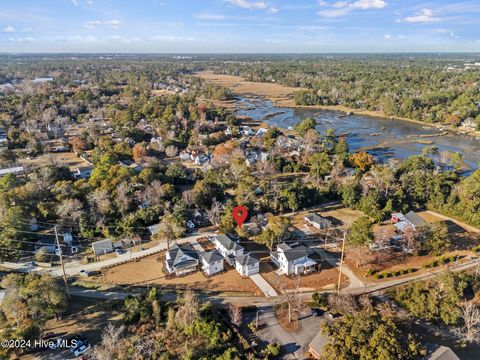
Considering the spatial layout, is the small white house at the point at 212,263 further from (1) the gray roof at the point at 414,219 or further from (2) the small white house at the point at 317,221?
(1) the gray roof at the point at 414,219

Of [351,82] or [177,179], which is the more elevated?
[351,82]

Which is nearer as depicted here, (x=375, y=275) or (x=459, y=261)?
(x=375, y=275)

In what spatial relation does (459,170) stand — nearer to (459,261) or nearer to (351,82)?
(459,261)

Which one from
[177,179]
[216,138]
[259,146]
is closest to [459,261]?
[177,179]

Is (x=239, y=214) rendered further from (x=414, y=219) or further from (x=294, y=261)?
(x=414, y=219)

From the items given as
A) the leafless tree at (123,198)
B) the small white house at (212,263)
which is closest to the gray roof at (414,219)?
the small white house at (212,263)

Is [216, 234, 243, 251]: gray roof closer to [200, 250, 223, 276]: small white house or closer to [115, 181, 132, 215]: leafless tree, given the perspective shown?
[200, 250, 223, 276]: small white house
